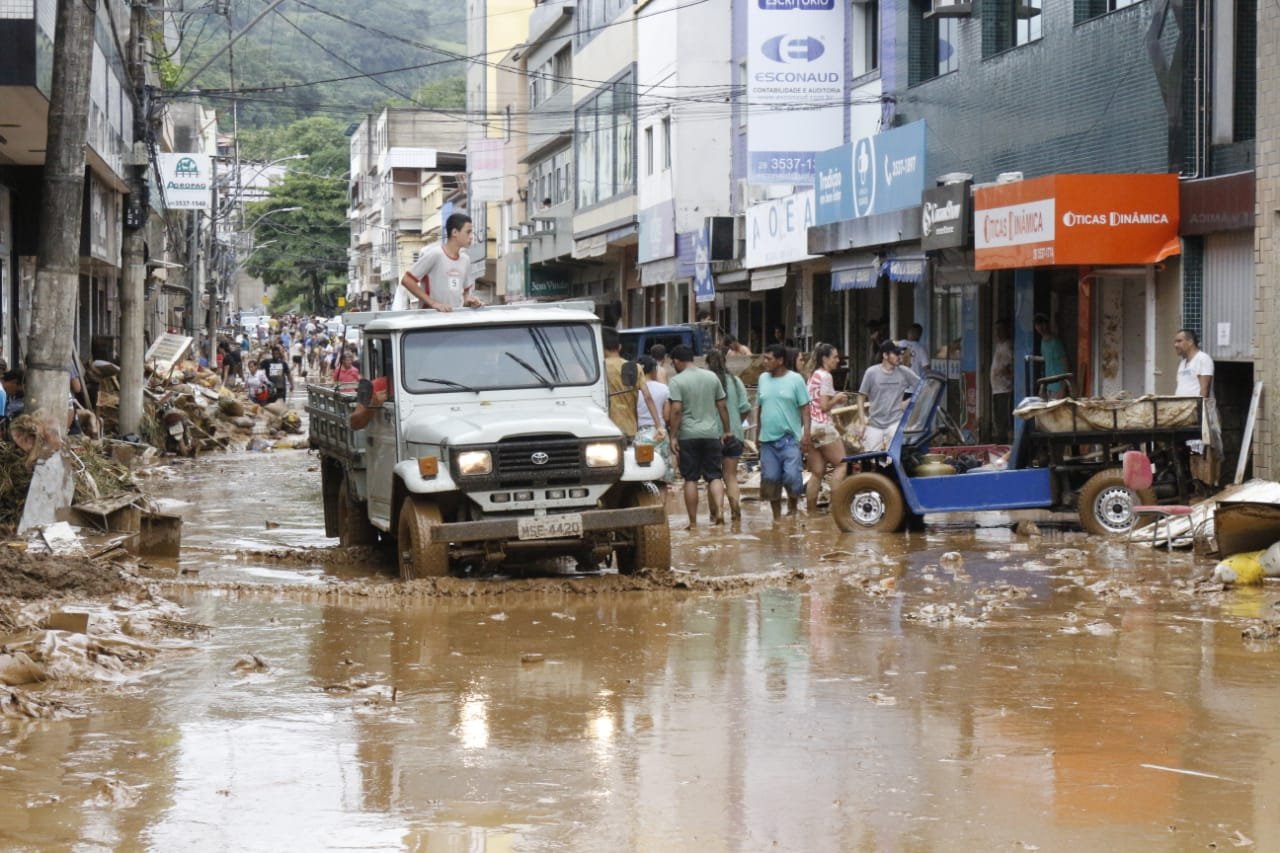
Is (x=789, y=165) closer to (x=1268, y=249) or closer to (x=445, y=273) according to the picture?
(x=1268, y=249)

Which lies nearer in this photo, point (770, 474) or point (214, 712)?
point (214, 712)

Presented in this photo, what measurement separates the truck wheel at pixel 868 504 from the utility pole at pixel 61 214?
7053mm

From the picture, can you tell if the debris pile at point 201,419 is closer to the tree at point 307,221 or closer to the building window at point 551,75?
the building window at point 551,75

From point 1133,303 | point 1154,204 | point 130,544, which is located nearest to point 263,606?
point 130,544

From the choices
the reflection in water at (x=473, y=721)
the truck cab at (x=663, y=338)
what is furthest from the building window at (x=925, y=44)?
the reflection in water at (x=473, y=721)

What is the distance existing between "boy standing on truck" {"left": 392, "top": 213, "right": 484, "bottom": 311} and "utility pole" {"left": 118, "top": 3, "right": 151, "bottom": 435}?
51.8 ft

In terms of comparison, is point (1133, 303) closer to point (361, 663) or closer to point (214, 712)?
point (361, 663)

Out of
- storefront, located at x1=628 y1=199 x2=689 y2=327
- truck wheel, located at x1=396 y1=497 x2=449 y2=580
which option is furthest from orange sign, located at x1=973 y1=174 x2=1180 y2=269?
storefront, located at x1=628 y1=199 x2=689 y2=327

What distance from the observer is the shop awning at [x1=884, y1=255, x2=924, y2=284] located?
1013 inches

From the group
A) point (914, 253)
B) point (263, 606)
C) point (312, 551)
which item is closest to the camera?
point (263, 606)

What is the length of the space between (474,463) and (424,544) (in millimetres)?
678

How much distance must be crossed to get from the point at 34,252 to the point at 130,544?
50.7 feet

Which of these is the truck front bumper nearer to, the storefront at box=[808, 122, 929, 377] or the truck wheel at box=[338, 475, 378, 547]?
the truck wheel at box=[338, 475, 378, 547]

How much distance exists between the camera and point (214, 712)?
8.66 metres
